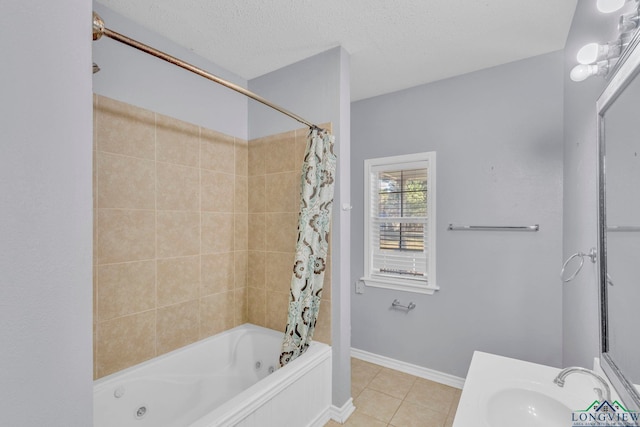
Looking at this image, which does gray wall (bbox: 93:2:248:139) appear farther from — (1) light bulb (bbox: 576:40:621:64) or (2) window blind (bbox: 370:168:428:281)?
(1) light bulb (bbox: 576:40:621:64)

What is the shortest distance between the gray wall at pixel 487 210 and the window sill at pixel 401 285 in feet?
0.19

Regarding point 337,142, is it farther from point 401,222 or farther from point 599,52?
point 599,52

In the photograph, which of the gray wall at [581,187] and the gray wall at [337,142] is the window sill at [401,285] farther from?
the gray wall at [581,187]

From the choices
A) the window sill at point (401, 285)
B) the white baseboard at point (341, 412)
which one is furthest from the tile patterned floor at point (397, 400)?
the window sill at point (401, 285)

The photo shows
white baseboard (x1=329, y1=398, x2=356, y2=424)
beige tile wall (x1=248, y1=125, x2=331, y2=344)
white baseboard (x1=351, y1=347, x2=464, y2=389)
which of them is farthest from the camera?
white baseboard (x1=351, y1=347, x2=464, y2=389)

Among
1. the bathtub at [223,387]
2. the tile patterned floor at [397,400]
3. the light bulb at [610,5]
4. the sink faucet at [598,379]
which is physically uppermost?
the light bulb at [610,5]

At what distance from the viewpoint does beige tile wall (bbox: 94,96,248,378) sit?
5.51ft

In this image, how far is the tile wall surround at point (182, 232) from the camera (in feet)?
5.56

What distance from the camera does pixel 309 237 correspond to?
1923mm

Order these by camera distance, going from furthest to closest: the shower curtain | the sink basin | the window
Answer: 1. the window
2. the shower curtain
3. the sink basin
